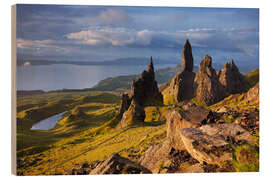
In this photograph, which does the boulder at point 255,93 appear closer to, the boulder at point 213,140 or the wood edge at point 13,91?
the boulder at point 213,140

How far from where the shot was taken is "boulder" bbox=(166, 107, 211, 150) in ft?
30.0

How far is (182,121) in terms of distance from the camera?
966 cm

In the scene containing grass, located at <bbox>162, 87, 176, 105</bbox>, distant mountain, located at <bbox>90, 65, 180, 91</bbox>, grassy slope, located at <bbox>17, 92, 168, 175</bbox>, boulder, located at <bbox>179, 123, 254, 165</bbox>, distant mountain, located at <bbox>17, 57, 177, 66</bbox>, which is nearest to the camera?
boulder, located at <bbox>179, 123, 254, 165</bbox>

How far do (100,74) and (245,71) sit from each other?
10.3 meters

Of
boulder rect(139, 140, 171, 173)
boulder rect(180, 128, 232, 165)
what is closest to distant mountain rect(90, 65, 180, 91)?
boulder rect(139, 140, 171, 173)

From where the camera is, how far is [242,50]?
1291cm

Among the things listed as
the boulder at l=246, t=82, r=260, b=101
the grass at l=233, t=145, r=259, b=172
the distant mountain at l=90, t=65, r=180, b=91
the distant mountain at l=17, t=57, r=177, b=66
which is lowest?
the grass at l=233, t=145, r=259, b=172

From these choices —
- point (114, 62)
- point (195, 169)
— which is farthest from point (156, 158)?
point (114, 62)

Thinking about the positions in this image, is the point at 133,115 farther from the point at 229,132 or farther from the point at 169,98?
the point at 229,132

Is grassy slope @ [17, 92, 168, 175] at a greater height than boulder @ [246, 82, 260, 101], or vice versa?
boulder @ [246, 82, 260, 101]

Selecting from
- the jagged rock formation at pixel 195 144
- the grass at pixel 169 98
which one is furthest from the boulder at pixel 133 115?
the jagged rock formation at pixel 195 144

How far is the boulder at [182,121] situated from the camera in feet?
30.0

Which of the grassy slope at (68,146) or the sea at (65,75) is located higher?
the sea at (65,75)

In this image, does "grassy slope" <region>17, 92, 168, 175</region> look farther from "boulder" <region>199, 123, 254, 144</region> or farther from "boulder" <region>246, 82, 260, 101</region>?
"boulder" <region>246, 82, 260, 101</region>
